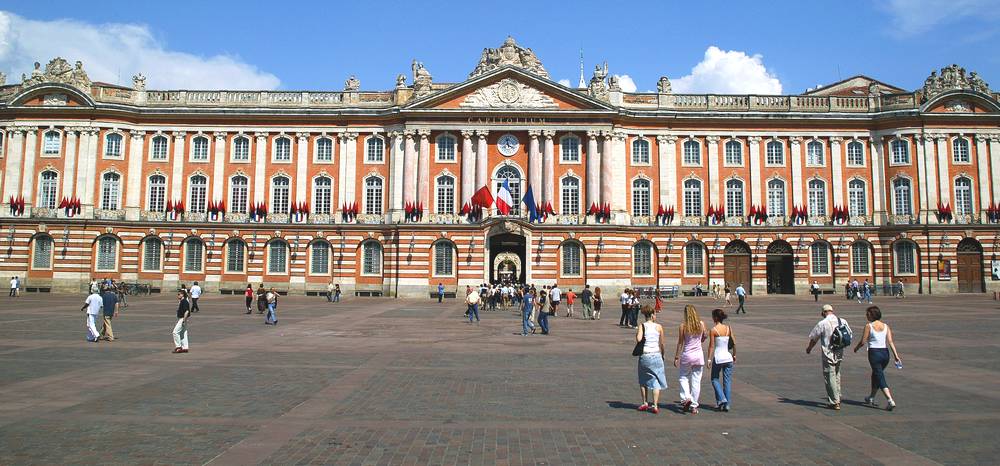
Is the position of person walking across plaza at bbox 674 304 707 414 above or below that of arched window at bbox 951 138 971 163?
below

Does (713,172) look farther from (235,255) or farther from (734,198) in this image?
(235,255)

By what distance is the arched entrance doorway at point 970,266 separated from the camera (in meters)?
53.9

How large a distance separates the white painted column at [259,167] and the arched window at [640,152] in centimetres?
3081

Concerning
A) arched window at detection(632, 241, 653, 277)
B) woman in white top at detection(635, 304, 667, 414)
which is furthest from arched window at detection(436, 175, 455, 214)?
woman in white top at detection(635, 304, 667, 414)

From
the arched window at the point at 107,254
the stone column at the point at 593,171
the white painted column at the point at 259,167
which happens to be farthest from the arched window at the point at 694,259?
the arched window at the point at 107,254

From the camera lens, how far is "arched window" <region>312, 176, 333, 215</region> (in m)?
56.0

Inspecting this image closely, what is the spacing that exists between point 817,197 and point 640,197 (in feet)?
49.0

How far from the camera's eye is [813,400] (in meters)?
13.0

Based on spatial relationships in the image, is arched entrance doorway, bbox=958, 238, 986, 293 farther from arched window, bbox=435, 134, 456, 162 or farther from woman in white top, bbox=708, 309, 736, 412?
woman in white top, bbox=708, 309, 736, 412

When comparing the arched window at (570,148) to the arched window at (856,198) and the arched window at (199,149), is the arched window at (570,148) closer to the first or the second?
the arched window at (856,198)

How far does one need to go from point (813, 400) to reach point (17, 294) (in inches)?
2183

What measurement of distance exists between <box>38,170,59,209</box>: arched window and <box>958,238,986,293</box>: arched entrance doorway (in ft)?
241

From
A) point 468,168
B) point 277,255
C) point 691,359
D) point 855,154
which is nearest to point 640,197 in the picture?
point 468,168

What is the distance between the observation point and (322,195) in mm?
56125
